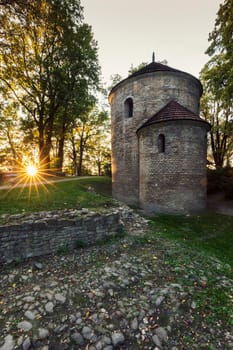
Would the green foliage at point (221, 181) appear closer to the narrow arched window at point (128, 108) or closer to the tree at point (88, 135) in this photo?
the narrow arched window at point (128, 108)

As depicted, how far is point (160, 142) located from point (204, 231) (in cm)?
607

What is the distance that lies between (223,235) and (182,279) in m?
4.58

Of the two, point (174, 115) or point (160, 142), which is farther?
point (160, 142)

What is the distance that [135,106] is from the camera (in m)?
13.5

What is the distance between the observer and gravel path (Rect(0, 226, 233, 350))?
2.92 m

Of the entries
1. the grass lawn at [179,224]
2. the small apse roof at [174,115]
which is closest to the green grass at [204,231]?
the grass lawn at [179,224]

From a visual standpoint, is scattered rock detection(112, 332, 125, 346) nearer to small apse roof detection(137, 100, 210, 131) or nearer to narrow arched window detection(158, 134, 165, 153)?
narrow arched window detection(158, 134, 165, 153)

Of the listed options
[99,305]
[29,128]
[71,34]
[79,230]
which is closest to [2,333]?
[99,305]

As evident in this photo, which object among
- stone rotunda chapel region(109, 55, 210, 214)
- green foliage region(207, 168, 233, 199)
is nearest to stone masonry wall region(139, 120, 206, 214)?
stone rotunda chapel region(109, 55, 210, 214)

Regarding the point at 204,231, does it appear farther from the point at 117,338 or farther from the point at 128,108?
the point at 128,108

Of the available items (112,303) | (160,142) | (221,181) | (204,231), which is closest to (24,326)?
(112,303)

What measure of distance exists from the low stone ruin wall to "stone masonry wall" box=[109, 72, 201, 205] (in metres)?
7.39

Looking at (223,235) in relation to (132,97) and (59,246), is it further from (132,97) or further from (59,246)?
(132,97)

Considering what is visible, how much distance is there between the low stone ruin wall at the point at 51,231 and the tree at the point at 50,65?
13.1 meters
